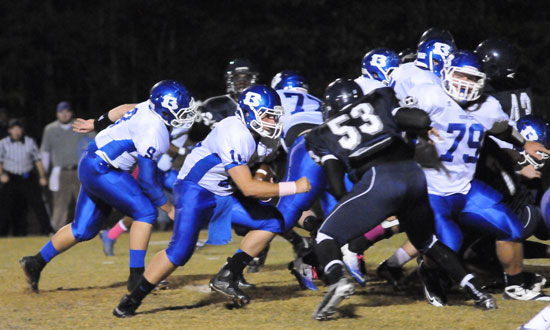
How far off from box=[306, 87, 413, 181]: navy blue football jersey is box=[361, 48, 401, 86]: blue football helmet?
1.73 metres

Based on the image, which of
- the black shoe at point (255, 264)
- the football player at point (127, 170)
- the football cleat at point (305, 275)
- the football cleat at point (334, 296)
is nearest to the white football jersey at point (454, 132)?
the football cleat at point (334, 296)

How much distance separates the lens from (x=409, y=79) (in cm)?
608

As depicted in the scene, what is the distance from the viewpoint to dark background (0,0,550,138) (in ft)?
55.0

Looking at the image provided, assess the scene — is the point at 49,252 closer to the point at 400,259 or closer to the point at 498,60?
the point at 400,259

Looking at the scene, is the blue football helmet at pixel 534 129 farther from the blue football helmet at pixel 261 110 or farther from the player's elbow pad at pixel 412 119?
the blue football helmet at pixel 261 110

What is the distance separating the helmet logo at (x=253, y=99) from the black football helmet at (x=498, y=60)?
6.66 ft

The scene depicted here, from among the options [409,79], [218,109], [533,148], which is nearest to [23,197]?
→ [218,109]

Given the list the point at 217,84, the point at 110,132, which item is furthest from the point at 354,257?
the point at 217,84

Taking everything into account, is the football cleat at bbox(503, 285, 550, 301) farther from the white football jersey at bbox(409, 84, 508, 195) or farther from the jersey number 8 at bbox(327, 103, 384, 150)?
the jersey number 8 at bbox(327, 103, 384, 150)

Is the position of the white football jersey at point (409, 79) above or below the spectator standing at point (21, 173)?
above

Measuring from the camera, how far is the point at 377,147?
5.14 m

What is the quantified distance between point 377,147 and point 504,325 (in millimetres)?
1268

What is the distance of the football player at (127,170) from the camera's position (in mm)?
6023

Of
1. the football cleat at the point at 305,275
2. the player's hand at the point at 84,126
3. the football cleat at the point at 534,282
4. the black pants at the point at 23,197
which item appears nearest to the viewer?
the football cleat at the point at 534,282
